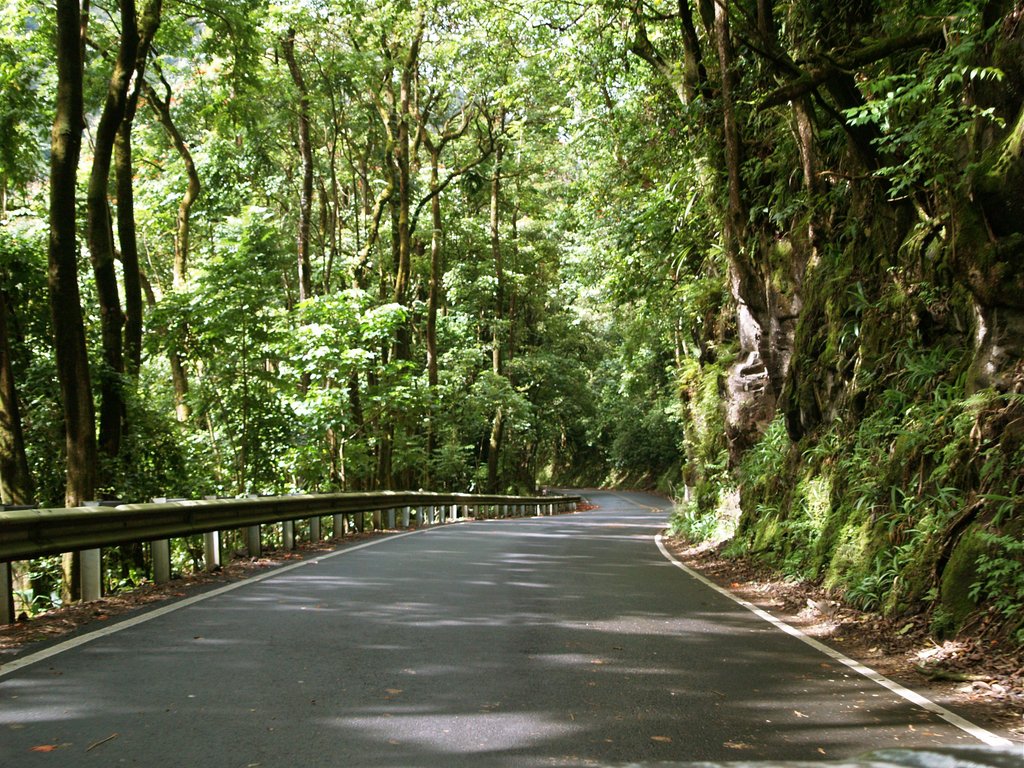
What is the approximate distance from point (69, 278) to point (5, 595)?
6.11 m

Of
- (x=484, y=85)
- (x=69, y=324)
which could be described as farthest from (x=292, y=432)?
(x=484, y=85)

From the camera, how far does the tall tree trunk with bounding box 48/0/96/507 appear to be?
40.2 ft

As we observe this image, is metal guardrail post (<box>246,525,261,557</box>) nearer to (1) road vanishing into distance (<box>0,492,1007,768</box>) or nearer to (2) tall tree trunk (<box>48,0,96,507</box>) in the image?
(2) tall tree trunk (<box>48,0,96,507</box>)

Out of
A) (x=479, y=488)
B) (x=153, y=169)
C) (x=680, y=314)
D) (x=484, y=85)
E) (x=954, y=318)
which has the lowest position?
(x=479, y=488)

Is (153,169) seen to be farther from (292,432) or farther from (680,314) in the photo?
(680,314)

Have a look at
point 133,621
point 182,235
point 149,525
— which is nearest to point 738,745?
point 133,621

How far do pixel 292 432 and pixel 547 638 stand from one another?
50.1ft

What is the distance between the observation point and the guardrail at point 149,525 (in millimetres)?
7367

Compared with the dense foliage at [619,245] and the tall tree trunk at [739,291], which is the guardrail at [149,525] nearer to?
the dense foliage at [619,245]

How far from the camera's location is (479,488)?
45.0 m

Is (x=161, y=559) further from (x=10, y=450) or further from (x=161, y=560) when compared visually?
(x=10, y=450)

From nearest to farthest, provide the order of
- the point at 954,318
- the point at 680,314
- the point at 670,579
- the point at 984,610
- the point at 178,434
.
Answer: the point at 984,610, the point at 954,318, the point at 670,579, the point at 178,434, the point at 680,314

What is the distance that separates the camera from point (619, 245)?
22.7 m

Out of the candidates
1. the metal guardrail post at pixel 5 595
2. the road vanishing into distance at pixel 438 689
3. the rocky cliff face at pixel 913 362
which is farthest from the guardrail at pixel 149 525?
the rocky cliff face at pixel 913 362
